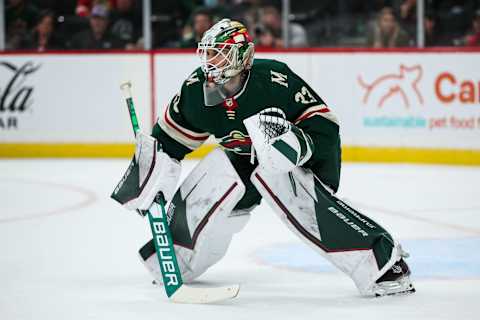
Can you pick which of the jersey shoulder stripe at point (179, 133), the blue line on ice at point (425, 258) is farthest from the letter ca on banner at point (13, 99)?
the jersey shoulder stripe at point (179, 133)

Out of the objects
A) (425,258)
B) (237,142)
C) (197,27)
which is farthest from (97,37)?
(237,142)

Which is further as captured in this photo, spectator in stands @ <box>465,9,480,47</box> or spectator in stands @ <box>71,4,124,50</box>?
spectator in stands @ <box>71,4,124,50</box>

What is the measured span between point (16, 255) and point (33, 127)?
4386mm

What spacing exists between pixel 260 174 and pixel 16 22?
601 cm

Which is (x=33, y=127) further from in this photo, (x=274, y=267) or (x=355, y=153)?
(x=274, y=267)

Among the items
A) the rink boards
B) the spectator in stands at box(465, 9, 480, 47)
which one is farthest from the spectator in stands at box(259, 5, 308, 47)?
the spectator in stands at box(465, 9, 480, 47)

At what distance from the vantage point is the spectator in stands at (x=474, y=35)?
324 inches

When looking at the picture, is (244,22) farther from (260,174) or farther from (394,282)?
(394,282)

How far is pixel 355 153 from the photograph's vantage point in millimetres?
8250

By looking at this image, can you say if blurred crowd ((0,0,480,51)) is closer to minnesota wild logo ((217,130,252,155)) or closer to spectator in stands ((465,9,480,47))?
spectator in stands ((465,9,480,47))

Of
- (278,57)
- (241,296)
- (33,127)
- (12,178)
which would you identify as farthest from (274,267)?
(33,127)

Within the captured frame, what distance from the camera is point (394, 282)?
142 inches

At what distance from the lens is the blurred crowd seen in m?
8.44

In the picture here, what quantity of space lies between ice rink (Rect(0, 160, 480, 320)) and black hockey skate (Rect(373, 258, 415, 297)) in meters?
0.04
